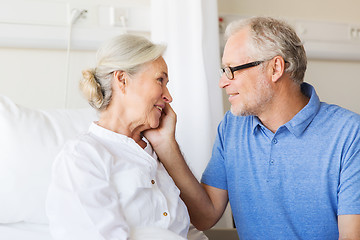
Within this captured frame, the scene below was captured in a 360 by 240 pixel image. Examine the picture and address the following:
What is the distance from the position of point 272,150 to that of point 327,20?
1740 mm

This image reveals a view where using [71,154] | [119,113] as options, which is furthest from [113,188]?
[119,113]

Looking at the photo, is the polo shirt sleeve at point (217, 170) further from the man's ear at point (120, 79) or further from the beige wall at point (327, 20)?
the beige wall at point (327, 20)

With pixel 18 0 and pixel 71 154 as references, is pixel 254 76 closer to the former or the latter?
pixel 71 154

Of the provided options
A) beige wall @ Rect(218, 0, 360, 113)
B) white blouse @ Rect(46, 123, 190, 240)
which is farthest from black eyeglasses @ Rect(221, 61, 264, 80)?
beige wall @ Rect(218, 0, 360, 113)

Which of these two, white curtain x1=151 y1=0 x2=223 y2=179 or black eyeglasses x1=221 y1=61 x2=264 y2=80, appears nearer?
black eyeglasses x1=221 y1=61 x2=264 y2=80

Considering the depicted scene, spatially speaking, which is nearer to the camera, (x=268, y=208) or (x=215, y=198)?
(x=268, y=208)

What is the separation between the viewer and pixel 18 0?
2.16 m

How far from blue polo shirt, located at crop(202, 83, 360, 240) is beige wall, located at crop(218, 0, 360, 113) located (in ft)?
4.16

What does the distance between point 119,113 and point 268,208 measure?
0.63 metres

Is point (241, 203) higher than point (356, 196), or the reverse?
point (356, 196)

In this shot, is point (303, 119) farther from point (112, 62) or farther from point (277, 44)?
point (112, 62)

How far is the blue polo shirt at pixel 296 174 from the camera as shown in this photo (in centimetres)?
157

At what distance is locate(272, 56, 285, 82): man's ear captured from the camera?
1.72 metres

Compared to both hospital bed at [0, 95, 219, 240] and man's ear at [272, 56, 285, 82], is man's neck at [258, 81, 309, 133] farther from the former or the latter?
hospital bed at [0, 95, 219, 240]
